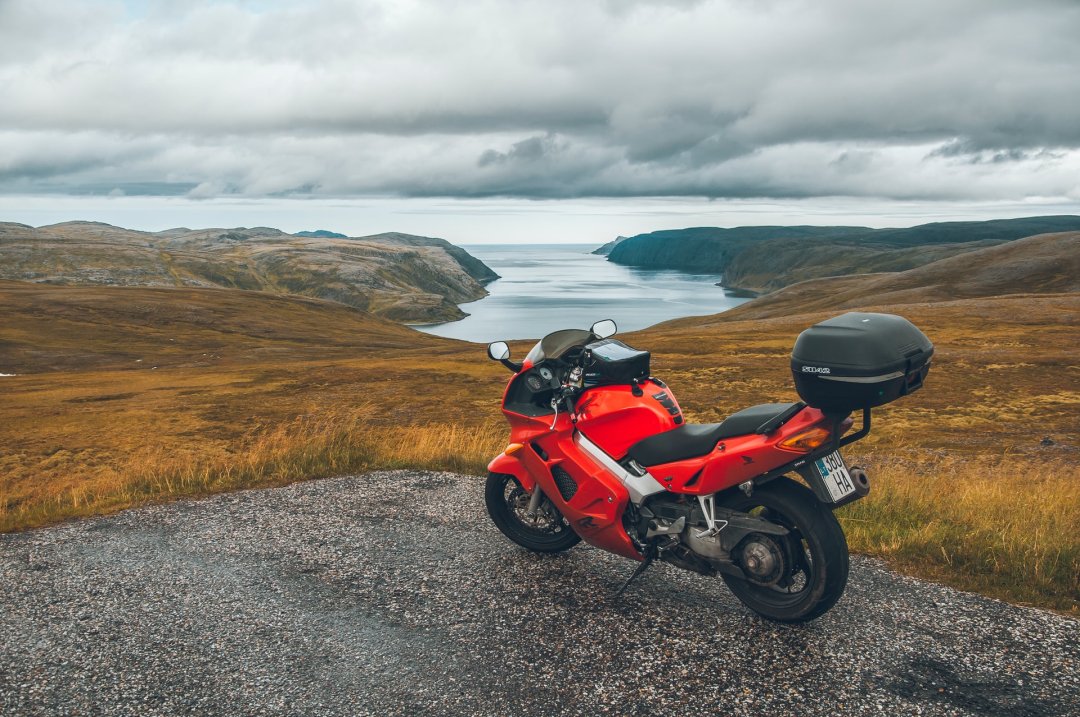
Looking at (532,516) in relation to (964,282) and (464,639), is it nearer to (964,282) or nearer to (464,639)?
(464,639)

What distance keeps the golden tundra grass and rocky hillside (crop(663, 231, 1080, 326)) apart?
138 ft

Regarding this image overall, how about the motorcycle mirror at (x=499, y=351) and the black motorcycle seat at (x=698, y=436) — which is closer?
the black motorcycle seat at (x=698, y=436)

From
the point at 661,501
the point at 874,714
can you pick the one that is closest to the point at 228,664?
the point at 661,501

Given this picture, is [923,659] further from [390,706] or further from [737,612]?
[390,706]

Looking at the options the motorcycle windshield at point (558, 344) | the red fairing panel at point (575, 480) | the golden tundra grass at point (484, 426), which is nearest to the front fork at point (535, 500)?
the red fairing panel at point (575, 480)

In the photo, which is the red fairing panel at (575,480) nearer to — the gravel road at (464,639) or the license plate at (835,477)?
the gravel road at (464,639)

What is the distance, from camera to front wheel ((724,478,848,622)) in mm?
5664

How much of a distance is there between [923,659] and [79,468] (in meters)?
21.1

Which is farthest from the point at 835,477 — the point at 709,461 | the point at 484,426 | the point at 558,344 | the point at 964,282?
the point at 964,282

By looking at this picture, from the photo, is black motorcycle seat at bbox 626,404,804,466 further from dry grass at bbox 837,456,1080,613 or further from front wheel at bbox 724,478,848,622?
dry grass at bbox 837,456,1080,613

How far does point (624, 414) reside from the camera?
6.72 meters

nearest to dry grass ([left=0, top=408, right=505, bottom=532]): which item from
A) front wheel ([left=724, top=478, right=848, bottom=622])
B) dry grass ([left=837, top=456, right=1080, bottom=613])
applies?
dry grass ([left=837, top=456, right=1080, bottom=613])

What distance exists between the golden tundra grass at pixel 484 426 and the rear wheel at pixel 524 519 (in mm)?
3136

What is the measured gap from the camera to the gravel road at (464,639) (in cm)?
518
